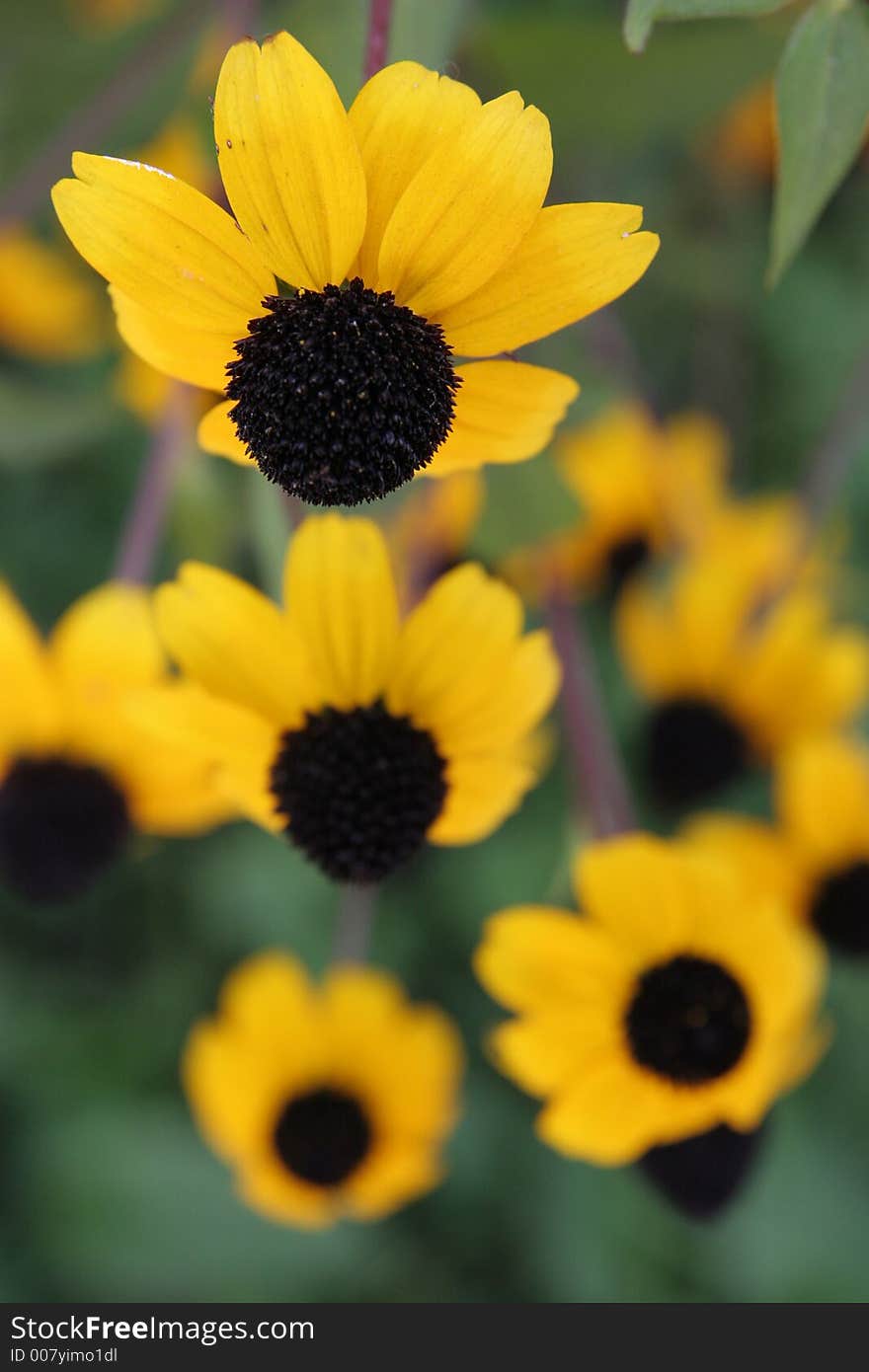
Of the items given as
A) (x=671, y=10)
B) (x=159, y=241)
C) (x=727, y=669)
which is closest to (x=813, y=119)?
(x=671, y=10)

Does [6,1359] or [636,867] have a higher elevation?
[636,867]

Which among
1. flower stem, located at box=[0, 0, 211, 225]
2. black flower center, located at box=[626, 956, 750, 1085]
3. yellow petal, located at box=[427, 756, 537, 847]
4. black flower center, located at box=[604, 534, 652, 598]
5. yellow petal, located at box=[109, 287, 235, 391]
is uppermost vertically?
flower stem, located at box=[0, 0, 211, 225]

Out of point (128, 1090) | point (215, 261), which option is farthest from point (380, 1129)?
point (215, 261)

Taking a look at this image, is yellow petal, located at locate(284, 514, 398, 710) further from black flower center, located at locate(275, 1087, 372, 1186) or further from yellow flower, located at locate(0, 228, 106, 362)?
yellow flower, located at locate(0, 228, 106, 362)

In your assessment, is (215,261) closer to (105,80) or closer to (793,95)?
(793,95)

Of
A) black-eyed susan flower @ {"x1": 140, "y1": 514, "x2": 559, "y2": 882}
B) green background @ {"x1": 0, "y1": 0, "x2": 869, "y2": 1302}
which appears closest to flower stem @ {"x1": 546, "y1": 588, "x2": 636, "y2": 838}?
black-eyed susan flower @ {"x1": 140, "y1": 514, "x2": 559, "y2": 882}

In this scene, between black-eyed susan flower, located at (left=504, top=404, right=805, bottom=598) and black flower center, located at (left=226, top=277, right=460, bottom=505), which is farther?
black-eyed susan flower, located at (left=504, top=404, right=805, bottom=598)
